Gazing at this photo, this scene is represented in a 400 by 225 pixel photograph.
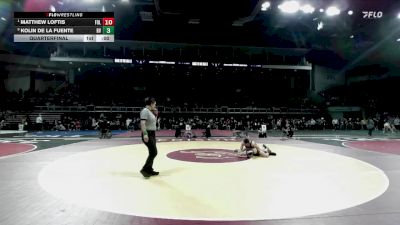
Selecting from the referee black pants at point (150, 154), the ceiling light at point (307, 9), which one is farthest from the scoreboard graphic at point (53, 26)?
the ceiling light at point (307, 9)

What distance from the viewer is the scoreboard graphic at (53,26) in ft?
32.1

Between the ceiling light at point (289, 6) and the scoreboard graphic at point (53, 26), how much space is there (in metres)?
8.93

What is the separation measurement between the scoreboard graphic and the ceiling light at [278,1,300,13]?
8930 mm

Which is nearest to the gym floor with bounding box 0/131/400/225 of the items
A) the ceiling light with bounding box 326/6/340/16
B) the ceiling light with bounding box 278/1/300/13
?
the ceiling light with bounding box 278/1/300/13

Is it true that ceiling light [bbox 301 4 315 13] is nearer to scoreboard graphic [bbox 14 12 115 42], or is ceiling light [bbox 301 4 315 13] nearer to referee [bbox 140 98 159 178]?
scoreboard graphic [bbox 14 12 115 42]

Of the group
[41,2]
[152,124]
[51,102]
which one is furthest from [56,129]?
[152,124]

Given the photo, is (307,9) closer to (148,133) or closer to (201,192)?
(148,133)

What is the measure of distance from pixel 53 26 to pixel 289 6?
418 inches

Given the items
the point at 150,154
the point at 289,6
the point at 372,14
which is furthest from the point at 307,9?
the point at 150,154

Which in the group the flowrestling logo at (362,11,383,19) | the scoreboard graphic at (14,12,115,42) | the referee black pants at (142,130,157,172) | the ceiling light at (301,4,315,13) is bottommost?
the referee black pants at (142,130,157,172)

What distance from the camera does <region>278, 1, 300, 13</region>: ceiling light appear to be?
13.7 metres

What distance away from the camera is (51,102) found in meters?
28.2

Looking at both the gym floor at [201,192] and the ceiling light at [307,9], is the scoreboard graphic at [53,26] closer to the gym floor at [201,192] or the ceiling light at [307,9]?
the gym floor at [201,192]

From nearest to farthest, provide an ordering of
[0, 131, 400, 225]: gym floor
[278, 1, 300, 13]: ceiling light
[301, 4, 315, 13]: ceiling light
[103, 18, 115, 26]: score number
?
[0, 131, 400, 225]: gym floor, [103, 18, 115, 26]: score number, [278, 1, 300, 13]: ceiling light, [301, 4, 315, 13]: ceiling light
